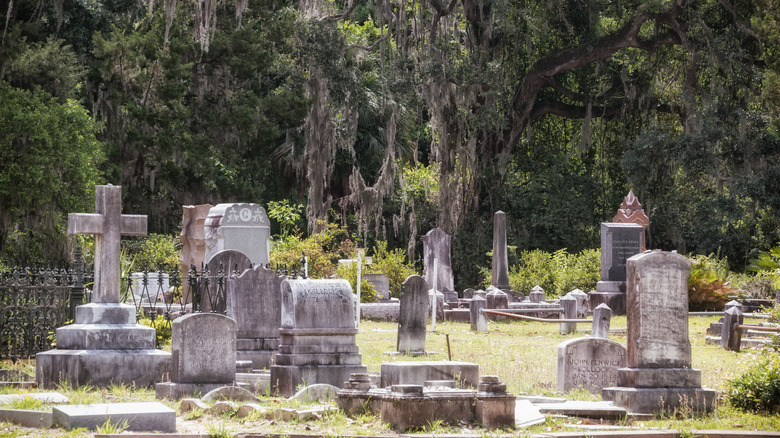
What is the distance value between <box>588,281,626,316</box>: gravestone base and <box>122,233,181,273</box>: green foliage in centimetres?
1001

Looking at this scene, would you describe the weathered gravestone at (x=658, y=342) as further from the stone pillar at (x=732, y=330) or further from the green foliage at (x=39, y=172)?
the green foliage at (x=39, y=172)

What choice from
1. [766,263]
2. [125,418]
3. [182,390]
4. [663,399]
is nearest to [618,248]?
[766,263]

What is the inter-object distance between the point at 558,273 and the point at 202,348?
731 inches

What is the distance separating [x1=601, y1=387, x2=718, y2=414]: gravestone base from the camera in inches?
388

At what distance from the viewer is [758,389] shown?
32.3ft

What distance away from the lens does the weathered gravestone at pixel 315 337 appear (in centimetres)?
1104

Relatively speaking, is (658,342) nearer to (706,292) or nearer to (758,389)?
(758,389)

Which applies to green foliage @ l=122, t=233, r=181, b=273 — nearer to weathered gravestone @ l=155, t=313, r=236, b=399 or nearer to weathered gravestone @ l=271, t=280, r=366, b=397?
weathered gravestone @ l=271, t=280, r=366, b=397

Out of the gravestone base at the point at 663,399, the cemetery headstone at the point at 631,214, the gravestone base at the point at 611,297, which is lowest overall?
the gravestone base at the point at 663,399

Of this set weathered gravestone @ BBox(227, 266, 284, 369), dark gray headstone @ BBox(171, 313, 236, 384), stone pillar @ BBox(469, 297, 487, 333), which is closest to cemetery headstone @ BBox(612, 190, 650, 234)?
stone pillar @ BBox(469, 297, 487, 333)

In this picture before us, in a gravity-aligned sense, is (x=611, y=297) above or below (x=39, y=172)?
below

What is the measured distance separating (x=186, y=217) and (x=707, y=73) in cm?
1659

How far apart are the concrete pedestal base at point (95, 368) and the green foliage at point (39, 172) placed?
1267 centimetres

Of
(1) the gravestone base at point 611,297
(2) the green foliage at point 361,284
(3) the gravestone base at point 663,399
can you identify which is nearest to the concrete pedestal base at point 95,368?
(3) the gravestone base at point 663,399
